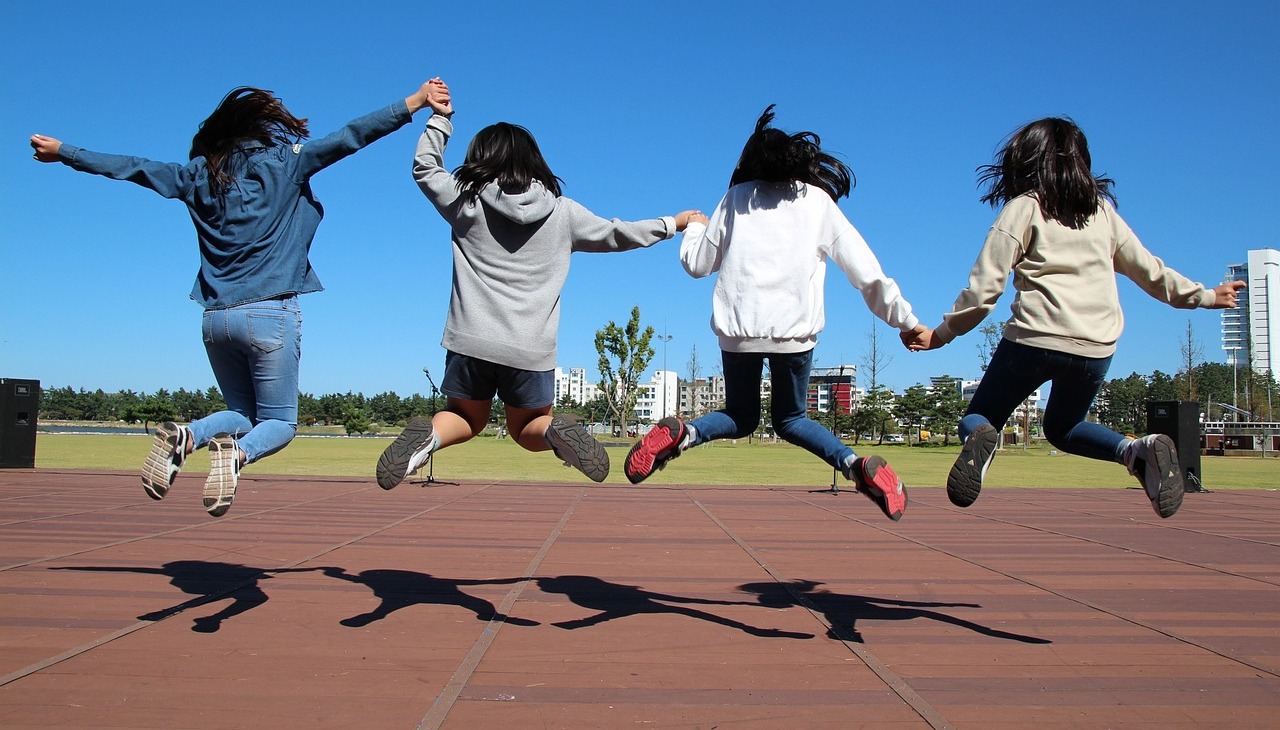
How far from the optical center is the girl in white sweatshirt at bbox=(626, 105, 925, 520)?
3.95m

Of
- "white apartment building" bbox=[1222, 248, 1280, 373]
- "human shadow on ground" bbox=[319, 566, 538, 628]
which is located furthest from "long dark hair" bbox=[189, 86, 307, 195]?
"white apartment building" bbox=[1222, 248, 1280, 373]

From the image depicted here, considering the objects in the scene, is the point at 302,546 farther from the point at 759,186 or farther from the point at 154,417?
the point at 154,417

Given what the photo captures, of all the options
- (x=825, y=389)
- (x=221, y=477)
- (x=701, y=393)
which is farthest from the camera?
(x=701, y=393)

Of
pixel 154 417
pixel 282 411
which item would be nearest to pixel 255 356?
pixel 282 411

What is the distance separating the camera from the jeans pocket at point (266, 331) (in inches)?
153

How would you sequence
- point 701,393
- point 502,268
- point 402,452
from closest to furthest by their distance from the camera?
point 402,452, point 502,268, point 701,393

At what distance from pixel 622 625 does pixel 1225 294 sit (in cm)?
337

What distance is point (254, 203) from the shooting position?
13.3ft

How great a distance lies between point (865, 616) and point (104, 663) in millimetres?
3520

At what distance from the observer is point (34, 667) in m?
3.25

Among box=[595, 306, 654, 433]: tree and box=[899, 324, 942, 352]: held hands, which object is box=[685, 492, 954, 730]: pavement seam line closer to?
box=[899, 324, 942, 352]: held hands

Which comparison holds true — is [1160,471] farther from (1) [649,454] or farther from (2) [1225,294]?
(1) [649,454]

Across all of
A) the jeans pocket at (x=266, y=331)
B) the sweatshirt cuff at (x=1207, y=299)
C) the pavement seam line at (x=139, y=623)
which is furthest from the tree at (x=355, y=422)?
the sweatshirt cuff at (x=1207, y=299)

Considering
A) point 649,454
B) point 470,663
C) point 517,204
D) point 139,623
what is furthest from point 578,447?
point 139,623
